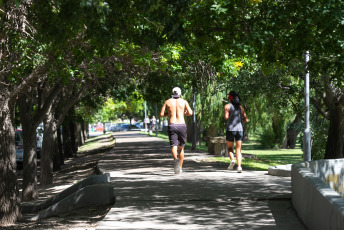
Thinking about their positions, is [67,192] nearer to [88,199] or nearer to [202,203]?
[88,199]

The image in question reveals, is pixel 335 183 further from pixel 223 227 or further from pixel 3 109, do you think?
pixel 3 109

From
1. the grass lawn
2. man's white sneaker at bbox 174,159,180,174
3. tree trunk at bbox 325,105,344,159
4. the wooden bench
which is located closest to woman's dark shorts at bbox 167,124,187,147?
man's white sneaker at bbox 174,159,180,174

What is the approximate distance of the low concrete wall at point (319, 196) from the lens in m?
5.29

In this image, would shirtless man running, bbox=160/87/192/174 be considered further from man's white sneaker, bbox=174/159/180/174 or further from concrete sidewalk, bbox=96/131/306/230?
concrete sidewalk, bbox=96/131/306/230

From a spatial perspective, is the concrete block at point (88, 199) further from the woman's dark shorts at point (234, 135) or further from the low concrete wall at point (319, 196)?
the woman's dark shorts at point (234, 135)

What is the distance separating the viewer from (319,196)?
6.05m

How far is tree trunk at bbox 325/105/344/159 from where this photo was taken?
19047 mm

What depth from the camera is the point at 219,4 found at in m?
10.8

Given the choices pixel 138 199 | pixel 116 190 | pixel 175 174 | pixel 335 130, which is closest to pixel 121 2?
pixel 138 199

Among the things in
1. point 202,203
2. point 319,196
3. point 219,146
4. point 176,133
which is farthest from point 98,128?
point 319,196

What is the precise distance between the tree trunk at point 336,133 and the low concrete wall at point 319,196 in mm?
9239

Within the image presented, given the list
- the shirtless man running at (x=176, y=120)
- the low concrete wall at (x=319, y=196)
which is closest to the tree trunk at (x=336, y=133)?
the shirtless man running at (x=176, y=120)

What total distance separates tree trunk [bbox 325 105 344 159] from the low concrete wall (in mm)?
9239

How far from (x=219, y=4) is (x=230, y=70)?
7.26 m
